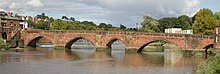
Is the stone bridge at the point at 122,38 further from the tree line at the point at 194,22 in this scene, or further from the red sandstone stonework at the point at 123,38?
the tree line at the point at 194,22

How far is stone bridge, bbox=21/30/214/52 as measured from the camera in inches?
2217

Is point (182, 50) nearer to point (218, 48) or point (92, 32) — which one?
point (218, 48)

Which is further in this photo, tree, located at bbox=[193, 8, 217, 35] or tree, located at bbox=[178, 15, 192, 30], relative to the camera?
tree, located at bbox=[178, 15, 192, 30]

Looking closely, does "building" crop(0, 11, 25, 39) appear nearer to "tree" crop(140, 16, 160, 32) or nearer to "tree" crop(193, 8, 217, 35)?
"tree" crop(193, 8, 217, 35)

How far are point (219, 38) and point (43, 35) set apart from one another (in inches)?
1211

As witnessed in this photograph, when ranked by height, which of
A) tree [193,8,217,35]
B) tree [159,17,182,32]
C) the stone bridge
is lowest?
the stone bridge

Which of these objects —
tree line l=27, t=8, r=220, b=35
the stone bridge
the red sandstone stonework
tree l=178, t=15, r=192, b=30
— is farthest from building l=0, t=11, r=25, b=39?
tree l=178, t=15, r=192, b=30

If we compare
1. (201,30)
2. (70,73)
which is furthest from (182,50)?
(70,73)

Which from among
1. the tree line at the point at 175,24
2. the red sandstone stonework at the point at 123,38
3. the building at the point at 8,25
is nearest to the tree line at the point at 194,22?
the tree line at the point at 175,24

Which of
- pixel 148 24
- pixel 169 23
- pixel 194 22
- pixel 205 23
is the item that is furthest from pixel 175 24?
pixel 205 23

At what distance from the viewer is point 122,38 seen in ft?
201

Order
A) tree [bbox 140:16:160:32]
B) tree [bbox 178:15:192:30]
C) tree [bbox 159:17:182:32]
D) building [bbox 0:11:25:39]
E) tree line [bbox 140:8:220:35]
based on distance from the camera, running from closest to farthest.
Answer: tree line [bbox 140:8:220:35] → building [bbox 0:11:25:39] → tree [bbox 140:16:160:32] → tree [bbox 178:15:192:30] → tree [bbox 159:17:182:32]

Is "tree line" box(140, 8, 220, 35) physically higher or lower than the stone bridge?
higher

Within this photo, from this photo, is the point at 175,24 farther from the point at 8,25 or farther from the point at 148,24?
the point at 8,25
